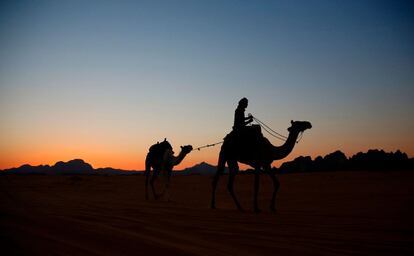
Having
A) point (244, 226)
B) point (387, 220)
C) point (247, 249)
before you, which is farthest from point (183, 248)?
point (387, 220)

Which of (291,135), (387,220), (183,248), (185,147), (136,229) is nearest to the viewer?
(183,248)

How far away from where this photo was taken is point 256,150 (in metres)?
10.1

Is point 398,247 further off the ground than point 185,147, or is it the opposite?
point 185,147

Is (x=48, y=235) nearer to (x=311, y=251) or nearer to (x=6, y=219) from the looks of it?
(x=6, y=219)

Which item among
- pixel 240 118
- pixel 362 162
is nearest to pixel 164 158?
pixel 240 118

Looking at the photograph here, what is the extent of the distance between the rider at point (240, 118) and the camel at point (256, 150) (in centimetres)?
22

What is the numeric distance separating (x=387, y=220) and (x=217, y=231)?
11.2ft

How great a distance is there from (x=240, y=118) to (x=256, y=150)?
1160 millimetres

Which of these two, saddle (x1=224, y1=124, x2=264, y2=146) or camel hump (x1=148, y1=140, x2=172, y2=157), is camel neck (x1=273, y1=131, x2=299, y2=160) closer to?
saddle (x1=224, y1=124, x2=264, y2=146)

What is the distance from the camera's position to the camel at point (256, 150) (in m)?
10.1

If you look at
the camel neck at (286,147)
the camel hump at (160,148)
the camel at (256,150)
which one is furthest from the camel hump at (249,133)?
the camel hump at (160,148)

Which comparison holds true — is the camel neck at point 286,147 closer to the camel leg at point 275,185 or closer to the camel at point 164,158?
the camel leg at point 275,185

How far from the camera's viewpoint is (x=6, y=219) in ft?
18.4

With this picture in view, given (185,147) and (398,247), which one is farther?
(185,147)
